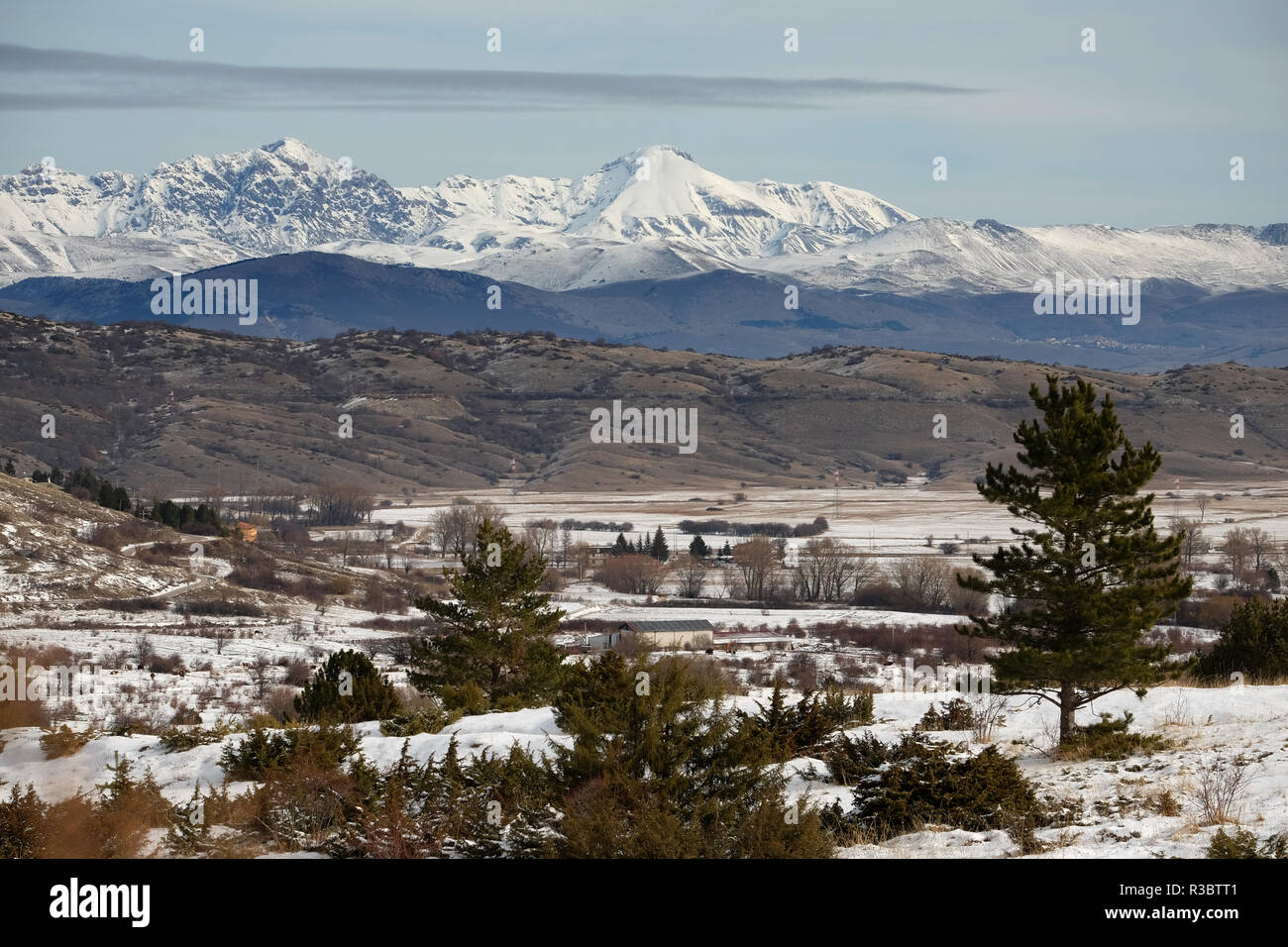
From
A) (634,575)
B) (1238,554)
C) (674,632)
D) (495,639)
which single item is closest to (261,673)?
(674,632)

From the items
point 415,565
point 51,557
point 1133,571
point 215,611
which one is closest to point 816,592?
point 415,565

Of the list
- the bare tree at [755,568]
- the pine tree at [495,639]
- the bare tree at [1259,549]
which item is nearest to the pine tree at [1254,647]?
the pine tree at [495,639]

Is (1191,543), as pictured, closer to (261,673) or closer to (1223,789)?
(261,673)

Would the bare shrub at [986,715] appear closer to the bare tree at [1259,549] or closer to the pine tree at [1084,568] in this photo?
the pine tree at [1084,568]
